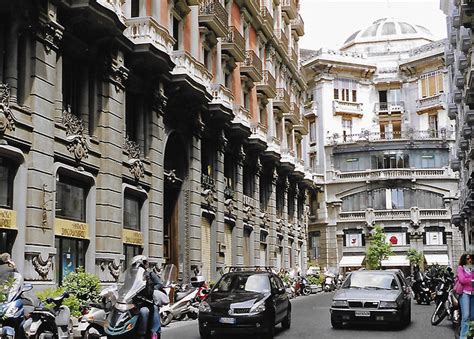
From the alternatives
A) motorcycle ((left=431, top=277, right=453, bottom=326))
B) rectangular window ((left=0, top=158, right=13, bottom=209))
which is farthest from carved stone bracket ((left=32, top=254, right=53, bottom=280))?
motorcycle ((left=431, top=277, right=453, bottom=326))

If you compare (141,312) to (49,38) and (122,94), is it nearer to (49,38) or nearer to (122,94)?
(49,38)

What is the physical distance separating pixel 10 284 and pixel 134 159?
11829mm

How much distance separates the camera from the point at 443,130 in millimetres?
65438

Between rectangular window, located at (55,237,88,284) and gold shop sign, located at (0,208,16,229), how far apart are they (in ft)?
8.08

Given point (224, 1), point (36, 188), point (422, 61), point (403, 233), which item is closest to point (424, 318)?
point (36, 188)

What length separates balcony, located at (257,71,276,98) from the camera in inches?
1612

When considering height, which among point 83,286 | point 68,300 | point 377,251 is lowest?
point 68,300

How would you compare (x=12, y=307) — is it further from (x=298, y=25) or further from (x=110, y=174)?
(x=298, y=25)

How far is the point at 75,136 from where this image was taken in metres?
19.5

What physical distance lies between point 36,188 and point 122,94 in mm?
5951

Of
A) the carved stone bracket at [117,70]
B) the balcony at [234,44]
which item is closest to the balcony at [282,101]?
the balcony at [234,44]

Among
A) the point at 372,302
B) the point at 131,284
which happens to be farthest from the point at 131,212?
the point at 131,284

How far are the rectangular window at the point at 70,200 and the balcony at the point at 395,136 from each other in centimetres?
4835

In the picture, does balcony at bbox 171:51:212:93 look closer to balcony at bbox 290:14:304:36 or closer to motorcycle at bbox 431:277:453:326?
motorcycle at bbox 431:277:453:326
